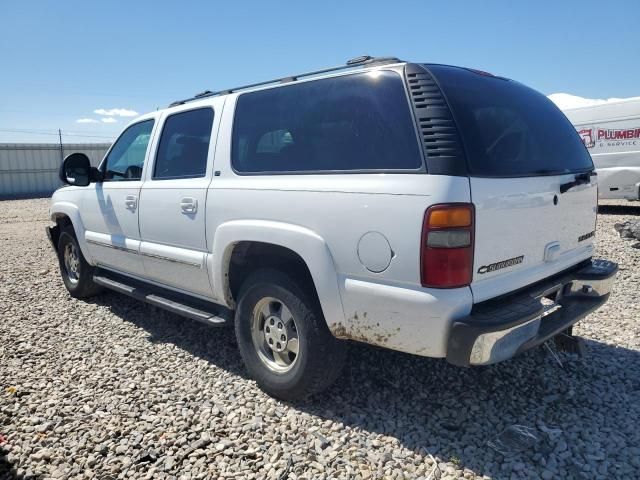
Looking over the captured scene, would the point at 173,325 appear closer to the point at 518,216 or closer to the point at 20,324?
the point at 20,324

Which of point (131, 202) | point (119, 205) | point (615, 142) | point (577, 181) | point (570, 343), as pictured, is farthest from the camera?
point (615, 142)

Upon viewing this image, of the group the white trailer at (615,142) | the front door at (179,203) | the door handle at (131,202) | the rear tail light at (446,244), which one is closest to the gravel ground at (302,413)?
the front door at (179,203)

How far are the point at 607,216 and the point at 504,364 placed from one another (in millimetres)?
10218

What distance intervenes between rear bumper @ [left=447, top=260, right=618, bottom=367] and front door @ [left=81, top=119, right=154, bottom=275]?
289 cm

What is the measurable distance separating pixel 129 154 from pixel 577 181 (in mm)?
3710

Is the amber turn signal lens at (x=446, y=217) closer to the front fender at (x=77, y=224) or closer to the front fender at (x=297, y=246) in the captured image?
the front fender at (x=297, y=246)

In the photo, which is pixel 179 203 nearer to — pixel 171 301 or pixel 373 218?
pixel 171 301

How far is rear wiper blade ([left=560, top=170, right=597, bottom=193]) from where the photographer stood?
275 cm

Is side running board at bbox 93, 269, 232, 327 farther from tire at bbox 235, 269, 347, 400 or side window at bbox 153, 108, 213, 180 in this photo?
side window at bbox 153, 108, 213, 180

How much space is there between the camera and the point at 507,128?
2664mm

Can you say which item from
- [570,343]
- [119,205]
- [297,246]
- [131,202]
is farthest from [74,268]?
[570,343]

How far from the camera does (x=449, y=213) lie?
2.18 meters

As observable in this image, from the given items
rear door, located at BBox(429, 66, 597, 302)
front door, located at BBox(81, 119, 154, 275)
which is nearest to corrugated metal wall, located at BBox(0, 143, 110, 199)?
front door, located at BBox(81, 119, 154, 275)

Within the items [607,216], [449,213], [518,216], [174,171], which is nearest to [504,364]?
[518,216]
